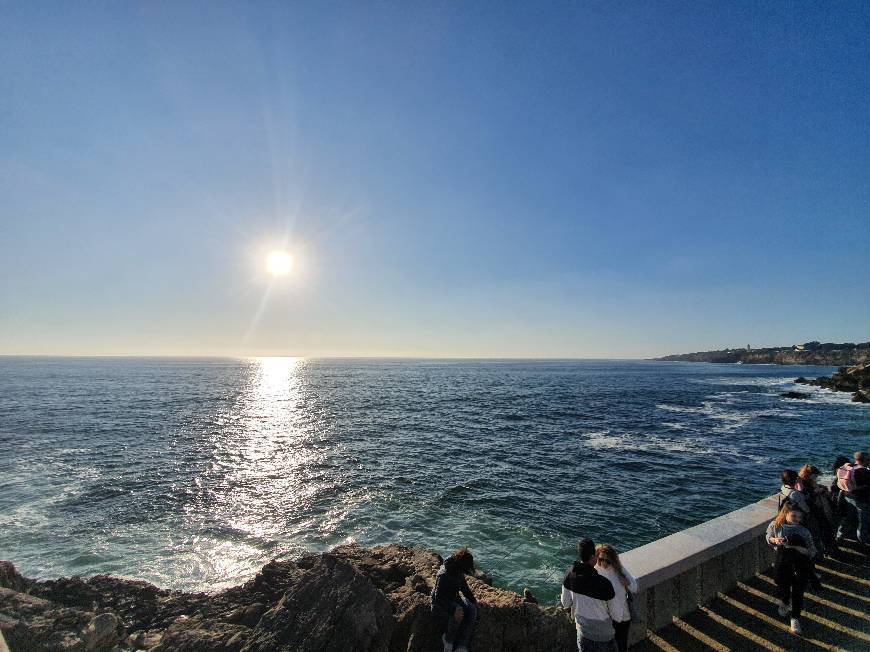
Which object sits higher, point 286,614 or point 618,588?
point 618,588

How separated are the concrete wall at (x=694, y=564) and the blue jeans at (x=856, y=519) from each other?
73.1 inches

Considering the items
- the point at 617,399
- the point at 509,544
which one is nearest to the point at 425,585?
the point at 509,544

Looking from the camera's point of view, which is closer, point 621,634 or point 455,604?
point 621,634

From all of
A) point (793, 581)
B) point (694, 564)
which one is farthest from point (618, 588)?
point (793, 581)

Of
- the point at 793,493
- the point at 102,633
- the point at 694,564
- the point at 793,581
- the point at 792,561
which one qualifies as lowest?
the point at 102,633

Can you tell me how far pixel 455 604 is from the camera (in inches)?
235

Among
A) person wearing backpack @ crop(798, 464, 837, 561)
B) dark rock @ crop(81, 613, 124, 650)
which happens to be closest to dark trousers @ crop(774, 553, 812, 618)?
person wearing backpack @ crop(798, 464, 837, 561)

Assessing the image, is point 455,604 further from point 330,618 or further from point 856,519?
point 856,519

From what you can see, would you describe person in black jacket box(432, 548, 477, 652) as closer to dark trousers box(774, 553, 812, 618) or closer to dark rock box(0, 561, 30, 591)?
dark trousers box(774, 553, 812, 618)

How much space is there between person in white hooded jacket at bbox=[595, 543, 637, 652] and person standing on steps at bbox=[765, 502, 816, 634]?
2.88 m

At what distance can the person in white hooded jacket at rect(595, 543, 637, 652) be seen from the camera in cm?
492

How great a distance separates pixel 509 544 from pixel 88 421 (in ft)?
149

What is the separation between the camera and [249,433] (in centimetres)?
3747

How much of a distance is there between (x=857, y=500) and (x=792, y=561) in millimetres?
3458
